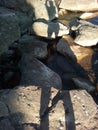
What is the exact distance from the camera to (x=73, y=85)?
24.7 feet

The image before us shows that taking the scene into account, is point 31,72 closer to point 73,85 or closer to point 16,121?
point 73,85

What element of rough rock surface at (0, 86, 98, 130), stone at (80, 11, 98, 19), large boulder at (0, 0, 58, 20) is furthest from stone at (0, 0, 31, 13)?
rough rock surface at (0, 86, 98, 130)

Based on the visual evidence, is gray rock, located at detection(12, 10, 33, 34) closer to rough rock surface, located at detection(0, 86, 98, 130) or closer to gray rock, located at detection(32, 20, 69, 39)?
gray rock, located at detection(32, 20, 69, 39)

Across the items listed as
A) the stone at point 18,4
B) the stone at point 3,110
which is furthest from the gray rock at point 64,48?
the stone at point 3,110

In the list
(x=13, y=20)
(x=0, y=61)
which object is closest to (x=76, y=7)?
(x=0, y=61)

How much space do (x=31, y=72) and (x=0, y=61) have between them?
1.49m

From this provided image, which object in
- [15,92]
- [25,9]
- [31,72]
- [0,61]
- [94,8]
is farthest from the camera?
[94,8]

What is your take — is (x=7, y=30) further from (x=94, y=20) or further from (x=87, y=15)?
(x=87, y=15)

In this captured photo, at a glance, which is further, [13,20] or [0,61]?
[0,61]

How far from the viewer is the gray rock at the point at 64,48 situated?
347 inches

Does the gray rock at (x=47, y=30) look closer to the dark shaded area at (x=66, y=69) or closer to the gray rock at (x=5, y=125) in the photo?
the dark shaded area at (x=66, y=69)

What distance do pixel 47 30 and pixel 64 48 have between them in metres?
1.10

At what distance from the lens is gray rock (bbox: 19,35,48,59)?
8.77 metres

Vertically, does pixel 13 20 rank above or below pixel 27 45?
above
